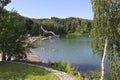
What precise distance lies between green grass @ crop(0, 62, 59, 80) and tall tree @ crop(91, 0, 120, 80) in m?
6.32

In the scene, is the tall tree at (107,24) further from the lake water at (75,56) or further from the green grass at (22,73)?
the lake water at (75,56)

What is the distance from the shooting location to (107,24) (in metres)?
25.4

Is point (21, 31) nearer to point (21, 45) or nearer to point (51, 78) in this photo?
point (21, 45)

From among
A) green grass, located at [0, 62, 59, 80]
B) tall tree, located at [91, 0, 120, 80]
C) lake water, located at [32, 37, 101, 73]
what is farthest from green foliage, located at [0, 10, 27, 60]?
tall tree, located at [91, 0, 120, 80]

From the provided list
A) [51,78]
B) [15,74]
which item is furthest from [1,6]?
[51,78]

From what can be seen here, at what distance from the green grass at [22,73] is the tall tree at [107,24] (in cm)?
632

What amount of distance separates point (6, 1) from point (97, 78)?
18.7 m

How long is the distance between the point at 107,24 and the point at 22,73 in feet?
37.3

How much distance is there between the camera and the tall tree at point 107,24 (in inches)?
998

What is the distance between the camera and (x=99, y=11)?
2562 cm

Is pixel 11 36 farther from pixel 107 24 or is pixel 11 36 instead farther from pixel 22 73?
pixel 107 24

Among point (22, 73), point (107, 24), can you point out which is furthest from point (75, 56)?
point (107, 24)

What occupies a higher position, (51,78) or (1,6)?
(1,6)

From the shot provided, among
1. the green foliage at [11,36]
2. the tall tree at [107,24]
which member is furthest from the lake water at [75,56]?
the tall tree at [107,24]
